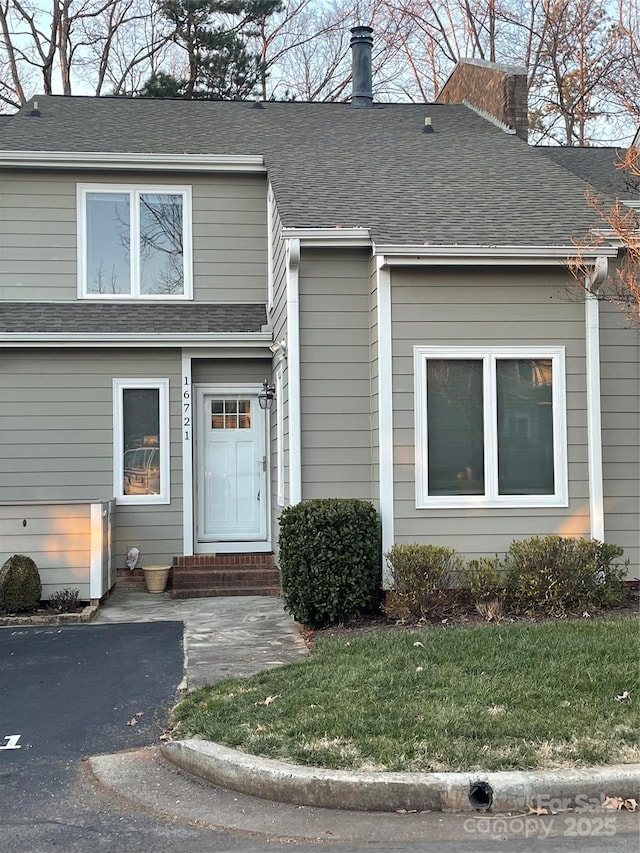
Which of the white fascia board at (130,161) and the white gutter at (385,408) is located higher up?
the white fascia board at (130,161)

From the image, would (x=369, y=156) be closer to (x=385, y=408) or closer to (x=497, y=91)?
(x=497, y=91)

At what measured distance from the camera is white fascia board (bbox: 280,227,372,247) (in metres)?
9.29

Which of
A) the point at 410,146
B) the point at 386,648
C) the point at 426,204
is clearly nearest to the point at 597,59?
the point at 410,146

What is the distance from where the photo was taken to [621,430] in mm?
9500

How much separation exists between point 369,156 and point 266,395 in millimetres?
3779

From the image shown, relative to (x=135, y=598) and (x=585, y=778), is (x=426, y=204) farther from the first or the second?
(x=585, y=778)

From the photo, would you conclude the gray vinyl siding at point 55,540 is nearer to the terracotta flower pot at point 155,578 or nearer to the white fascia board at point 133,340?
the terracotta flower pot at point 155,578

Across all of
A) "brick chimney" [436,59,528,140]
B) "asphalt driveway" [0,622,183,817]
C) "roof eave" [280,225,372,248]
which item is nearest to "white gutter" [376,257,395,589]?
"roof eave" [280,225,372,248]

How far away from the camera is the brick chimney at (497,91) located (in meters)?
14.4

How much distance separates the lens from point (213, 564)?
450 inches

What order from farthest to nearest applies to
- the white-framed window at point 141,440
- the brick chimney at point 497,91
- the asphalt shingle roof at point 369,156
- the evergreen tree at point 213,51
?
the evergreen tree at point 213,51, the brick chimney at point 497,91, the white-framed window at point 141,440, the asphalt shingle roof at point 369,156

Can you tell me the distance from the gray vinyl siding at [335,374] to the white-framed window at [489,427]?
777mm

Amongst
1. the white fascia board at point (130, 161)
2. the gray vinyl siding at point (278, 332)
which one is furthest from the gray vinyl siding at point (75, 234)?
the gray vinyl siding at point (278, 332)

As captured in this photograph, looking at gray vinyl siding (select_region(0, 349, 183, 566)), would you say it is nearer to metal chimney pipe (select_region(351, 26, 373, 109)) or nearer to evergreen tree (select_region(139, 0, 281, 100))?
metal chimney pipe (select_region(351, 26, 373, 109))
